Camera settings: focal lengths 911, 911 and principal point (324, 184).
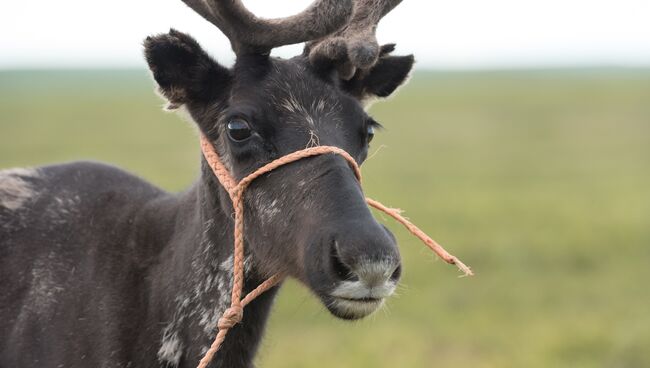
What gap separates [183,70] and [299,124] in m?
0.89

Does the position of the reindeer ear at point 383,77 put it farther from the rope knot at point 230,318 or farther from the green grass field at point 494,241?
the rope knot at point 230,318

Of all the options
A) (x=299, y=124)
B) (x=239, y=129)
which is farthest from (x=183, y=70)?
(x=299, y=124)

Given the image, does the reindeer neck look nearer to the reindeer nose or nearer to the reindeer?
the reindeer

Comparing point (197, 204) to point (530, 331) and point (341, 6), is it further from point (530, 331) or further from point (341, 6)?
point (530, 331)

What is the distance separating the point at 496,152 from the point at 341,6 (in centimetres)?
3923

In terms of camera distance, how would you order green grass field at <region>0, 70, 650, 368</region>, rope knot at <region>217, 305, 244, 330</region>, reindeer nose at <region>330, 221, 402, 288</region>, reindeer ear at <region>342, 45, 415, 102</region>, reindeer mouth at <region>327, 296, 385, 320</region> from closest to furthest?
reindeer nose at <region>330, 221, 402, 288</region> < reindeer mouth at <region>327, 296, 385, 320</region> < rope knot at <region>217, 305, 244, 330</region> < reindeer ear at <region>342, 45, 415, 102</region> < green grass field at <region>0, 70, 650, 368</region>

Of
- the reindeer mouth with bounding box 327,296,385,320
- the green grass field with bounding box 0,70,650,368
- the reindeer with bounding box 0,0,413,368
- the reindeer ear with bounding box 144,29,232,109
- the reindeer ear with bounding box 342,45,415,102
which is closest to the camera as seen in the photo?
the reindeer mouth with bounding box 327,296,385,320

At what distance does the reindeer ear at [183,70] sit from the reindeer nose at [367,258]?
5.38 feet

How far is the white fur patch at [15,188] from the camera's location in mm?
6880

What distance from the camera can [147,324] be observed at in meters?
5.92

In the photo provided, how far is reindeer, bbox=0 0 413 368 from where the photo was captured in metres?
5.23

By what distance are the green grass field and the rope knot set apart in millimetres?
420

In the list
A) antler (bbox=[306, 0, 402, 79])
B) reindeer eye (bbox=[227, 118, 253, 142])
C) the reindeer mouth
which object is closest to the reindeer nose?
the reindeer mouth

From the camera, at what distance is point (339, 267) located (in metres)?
4.86
